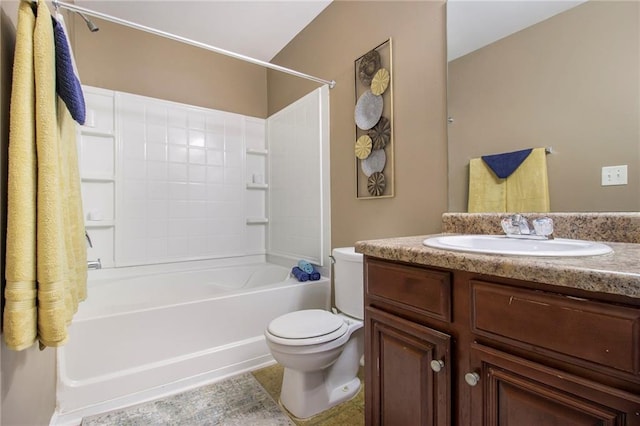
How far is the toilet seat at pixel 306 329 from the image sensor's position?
1.39 m

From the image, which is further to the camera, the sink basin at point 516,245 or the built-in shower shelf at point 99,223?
the built-in shower shelf at point 99,223

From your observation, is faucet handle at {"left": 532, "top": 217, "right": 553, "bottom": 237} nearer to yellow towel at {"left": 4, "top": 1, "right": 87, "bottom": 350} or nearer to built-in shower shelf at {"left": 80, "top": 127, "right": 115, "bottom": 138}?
yellow towel at {"left": 4, "top": 1, "right": 87, "bottom": 350}

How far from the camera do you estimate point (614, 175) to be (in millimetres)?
1000

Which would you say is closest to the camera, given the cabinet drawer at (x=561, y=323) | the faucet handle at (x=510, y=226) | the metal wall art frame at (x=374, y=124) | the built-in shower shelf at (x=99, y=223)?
the cabinet drawer at (x=561, y=323)

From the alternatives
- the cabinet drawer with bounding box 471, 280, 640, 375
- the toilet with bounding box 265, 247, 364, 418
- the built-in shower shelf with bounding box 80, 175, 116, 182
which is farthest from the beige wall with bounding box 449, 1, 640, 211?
the built-in shower shelf with bounding box 80, 175, 116, 182

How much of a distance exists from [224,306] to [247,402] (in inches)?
21.8

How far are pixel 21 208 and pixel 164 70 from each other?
2286mm

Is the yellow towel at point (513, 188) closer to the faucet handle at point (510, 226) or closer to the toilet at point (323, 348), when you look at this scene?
the faucet handle at point (510, 226)

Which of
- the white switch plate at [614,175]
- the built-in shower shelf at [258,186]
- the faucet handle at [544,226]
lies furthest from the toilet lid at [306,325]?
the built-in shower shelf at [258,186]

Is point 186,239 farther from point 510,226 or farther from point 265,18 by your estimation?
point 510,226

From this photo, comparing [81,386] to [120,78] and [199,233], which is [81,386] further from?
[120,78]

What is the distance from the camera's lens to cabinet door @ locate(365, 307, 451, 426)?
80 centimetres

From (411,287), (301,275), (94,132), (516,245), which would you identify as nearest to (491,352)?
(411,287)

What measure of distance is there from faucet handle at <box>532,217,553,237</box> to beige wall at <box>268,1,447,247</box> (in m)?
0.48
